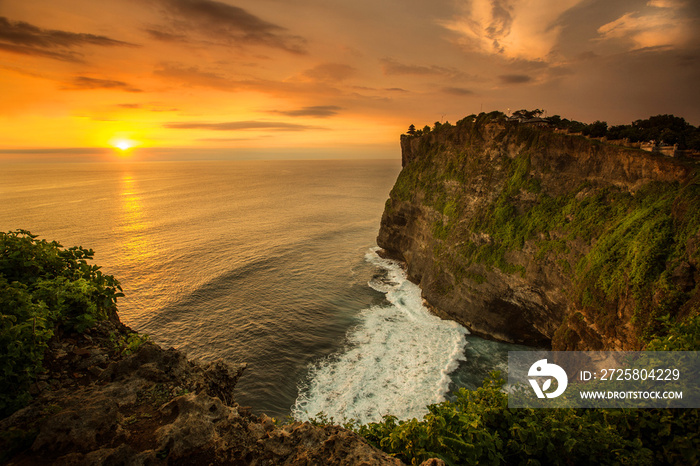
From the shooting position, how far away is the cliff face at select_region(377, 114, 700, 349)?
20547 millimetres

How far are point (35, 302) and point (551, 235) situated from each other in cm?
3593

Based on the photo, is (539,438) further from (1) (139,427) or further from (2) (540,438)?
(1) (139,427)

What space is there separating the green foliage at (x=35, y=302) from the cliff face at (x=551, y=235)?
87.6ft

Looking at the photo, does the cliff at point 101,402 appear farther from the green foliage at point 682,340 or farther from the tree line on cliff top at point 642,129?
the tree line on cliff top at point 642,129

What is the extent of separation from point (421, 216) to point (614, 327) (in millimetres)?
30065

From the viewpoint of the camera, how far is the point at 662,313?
18562 mm

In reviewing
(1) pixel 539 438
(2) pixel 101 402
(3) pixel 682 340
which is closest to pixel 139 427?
(2) pixel 101 402

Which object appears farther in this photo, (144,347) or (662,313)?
(662,313)

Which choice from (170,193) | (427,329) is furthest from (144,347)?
(170,193)

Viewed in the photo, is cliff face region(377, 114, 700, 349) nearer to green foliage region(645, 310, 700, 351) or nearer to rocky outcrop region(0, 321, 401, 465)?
green foliage region(645, 310, 700, 351)

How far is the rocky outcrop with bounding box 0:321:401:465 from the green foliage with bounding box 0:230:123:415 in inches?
20.7

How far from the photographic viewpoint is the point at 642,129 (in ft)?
122

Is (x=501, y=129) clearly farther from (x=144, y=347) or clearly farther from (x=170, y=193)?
(x=170, y=193)

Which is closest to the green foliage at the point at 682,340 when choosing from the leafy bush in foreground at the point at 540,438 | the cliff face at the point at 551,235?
→ the leafy bush in foreground at the point at 540,438
